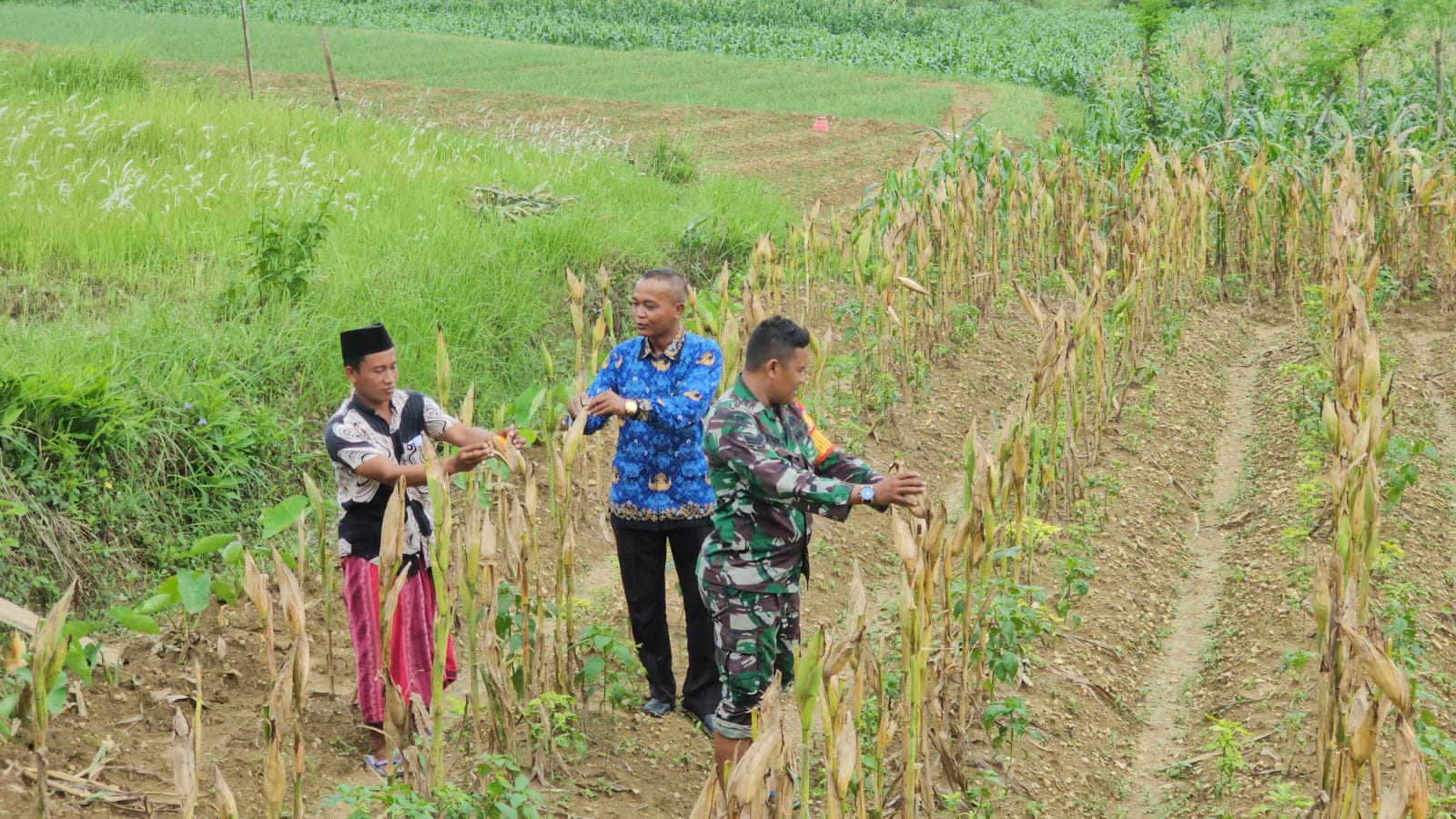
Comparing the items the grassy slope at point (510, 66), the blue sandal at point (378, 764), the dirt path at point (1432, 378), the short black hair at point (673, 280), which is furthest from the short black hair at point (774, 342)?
the grassy slope at point (510, 66)

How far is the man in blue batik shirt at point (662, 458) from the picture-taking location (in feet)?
13.0

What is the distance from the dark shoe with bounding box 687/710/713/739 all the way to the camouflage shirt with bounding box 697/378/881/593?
0.77m

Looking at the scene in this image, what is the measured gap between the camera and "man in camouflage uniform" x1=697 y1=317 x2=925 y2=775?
10.8ft

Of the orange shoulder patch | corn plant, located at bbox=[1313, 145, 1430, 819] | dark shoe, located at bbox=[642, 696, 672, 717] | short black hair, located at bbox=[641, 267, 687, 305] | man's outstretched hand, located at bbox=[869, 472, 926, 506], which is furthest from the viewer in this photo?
dark shoe, located at bbox=[642, 696, 672, 717]

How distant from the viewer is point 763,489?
3.31 m

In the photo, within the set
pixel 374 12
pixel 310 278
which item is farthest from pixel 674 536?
pixel 374 12

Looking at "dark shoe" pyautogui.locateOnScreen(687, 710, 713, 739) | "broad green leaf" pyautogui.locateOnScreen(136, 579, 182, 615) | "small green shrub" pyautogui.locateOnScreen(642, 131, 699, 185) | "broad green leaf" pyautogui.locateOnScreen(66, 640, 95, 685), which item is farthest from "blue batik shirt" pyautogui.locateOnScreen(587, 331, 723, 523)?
"small green shrub" pyautogui.locateOnScreen(642, 131, 699, 185)

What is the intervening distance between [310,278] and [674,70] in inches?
641

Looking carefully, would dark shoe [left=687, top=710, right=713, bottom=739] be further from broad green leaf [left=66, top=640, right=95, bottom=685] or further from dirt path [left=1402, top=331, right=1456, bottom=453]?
dirt path [left=1402, top=331, right=1456, bottom=453]

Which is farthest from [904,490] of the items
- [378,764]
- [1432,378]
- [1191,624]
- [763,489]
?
[1432,378]

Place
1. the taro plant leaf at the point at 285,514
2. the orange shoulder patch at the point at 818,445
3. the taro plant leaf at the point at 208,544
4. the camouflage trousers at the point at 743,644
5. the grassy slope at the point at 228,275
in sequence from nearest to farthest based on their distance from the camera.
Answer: the camouflage trousers at the point at 743,644 → the orange shoulder patch at the point at 818,445 → the taro plant leaf at the point at 208,544 → the taro plant leaf at the point at 285,514 → the grassy slope at the point at 228,275

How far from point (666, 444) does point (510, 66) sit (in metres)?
19.2

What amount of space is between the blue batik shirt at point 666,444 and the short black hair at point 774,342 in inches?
26.0

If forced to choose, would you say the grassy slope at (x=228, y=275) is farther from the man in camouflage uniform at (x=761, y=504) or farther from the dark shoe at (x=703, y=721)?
the man in camouflage uniform at (x=761, y=504)
